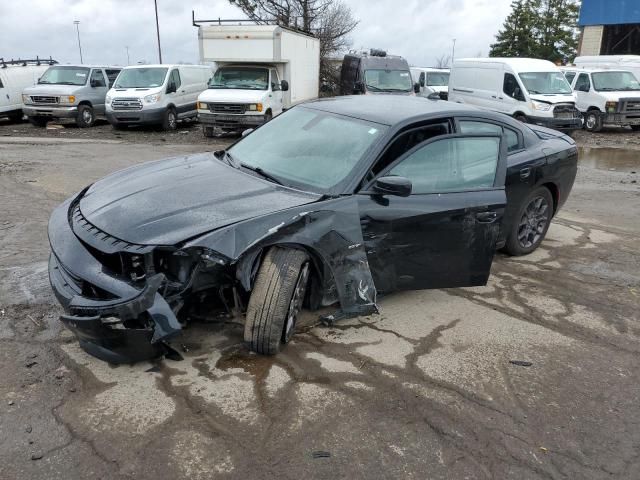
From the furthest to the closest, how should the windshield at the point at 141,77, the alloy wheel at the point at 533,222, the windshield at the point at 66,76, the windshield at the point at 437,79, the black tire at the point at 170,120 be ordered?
the windshield at the point at 437,79 < the windshield at the point at 66,76 < the black tire at the point at 170,120 < the windshield at the point at 141,77 < the alloy wheel at the point at 533,222

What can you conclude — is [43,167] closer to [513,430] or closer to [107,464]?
[107,464]

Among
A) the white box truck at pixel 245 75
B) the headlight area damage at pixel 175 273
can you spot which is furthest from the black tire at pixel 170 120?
the headlight area damage at pixel 175 273

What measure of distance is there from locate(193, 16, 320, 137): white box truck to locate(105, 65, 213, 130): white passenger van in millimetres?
1747

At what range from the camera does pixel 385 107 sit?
4.54 m

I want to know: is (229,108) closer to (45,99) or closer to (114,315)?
(45,99)

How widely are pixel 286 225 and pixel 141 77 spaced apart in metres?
14.7

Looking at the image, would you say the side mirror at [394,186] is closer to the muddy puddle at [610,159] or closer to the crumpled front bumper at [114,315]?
the crumpled front bumper at [114,315]

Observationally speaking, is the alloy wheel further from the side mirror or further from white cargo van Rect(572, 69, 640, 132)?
white cargo van Rect(572, 69, 640, 132)

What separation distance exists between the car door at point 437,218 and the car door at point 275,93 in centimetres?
1104

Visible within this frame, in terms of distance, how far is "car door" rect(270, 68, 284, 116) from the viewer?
14830 mm

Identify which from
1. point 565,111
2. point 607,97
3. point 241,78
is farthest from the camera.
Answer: point 607,97

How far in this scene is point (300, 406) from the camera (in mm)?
3072

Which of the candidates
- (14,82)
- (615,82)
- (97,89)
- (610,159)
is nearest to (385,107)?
(610,159)

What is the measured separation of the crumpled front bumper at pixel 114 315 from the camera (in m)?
2.90
